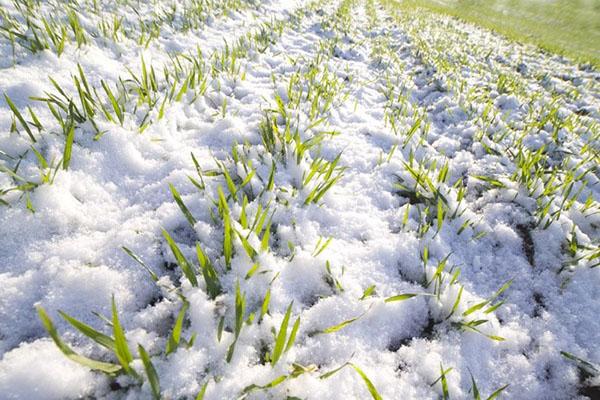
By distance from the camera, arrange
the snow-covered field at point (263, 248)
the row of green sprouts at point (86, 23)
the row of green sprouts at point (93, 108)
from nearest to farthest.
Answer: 1. the snow-covered field at point (263, 248)
2. the row of green sprouts at point (93, 108)
3. the row of green sprouts at point (86, 23)

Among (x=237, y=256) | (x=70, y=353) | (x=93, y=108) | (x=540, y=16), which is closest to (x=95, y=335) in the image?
(x=70, y=353)

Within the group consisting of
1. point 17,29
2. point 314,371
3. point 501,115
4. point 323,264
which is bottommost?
point 314,371

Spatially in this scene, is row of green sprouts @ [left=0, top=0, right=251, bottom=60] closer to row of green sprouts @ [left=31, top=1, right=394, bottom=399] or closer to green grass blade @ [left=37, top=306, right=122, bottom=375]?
row of green sprouts @ [left=31, top=1, right=394, bottom=399]

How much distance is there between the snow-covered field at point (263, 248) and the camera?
3.76ft

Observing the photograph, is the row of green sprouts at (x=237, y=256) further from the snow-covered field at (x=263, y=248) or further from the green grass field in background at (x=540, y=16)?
the green grass field in background at (x=540, y=16)

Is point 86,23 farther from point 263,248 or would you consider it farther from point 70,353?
point 70,353

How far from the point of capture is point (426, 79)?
4.58 meters

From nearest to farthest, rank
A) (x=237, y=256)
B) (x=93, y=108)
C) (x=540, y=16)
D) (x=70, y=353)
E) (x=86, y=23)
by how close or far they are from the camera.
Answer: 1. (x=70, y=353)
2. (x=237, y=256)
3. (x=93, y=108)
4. (x=86, y=23)
5. (x=540, y=16)

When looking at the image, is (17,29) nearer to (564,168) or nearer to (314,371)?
(314,371)

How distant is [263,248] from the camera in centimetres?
147

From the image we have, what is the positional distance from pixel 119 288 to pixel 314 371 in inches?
34.4

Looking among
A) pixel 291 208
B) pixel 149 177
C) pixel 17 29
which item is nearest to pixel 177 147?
pixel 149 177

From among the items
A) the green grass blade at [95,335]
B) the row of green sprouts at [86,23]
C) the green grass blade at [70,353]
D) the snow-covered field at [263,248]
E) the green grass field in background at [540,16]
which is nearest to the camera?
the green grass blade at [70,353]

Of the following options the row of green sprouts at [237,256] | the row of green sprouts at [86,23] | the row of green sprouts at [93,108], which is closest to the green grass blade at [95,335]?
the row of green sprouts at [237,256]
